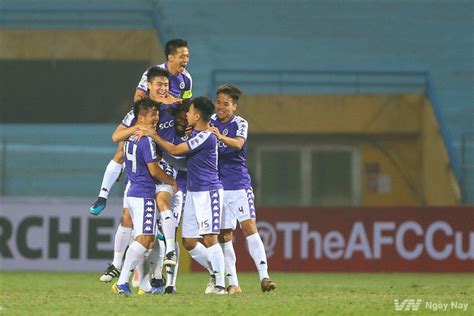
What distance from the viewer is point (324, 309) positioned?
27.7ft

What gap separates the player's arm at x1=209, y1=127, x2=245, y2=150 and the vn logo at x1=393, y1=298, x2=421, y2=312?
202 cm

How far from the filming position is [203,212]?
32.6 feet

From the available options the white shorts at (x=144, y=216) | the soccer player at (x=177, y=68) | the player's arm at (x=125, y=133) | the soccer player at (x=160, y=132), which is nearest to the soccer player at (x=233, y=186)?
the soccer player at (x=177, y=68)

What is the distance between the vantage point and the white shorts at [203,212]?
9.92 m

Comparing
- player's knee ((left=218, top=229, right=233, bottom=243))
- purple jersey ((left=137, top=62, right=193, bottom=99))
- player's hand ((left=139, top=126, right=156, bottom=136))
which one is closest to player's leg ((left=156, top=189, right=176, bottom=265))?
player's hand ((left=139, top=126, right=156, bottom=136))

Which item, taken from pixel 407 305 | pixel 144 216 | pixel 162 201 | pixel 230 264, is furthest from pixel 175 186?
pixel 407 305

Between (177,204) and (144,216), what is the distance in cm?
68

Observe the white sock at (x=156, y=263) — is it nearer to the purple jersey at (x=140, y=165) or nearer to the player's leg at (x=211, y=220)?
the player's leg at (x=211, y=220)

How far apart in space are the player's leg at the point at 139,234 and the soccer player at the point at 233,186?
940 millimetres

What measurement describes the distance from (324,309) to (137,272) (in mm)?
2787

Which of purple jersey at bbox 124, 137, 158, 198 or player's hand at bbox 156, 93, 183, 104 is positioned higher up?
player's hand at bbox 156, 93, 183, 104

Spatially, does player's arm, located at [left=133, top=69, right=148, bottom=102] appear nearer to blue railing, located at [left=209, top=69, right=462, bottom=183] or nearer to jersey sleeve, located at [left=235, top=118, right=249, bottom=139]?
jersey sleeve, located at [left=235, top=118, right=249, bottom=139]

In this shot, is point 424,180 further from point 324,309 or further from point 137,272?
point 324,309

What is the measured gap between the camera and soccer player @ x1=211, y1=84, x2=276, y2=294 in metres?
10.4
